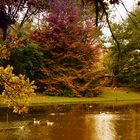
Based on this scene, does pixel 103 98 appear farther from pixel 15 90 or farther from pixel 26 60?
pixel 15 90

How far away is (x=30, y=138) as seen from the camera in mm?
19594

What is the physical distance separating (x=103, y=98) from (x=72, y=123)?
1653 centimetres

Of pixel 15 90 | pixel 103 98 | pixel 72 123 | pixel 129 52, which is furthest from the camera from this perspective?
pixel 129 52

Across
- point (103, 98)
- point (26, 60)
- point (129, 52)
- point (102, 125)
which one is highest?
point (129, 52)

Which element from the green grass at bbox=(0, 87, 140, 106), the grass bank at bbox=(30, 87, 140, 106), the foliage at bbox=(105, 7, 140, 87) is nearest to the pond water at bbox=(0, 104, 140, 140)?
the green grass at bbox=(0, 87, 140, 106)

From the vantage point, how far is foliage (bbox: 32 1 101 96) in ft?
136

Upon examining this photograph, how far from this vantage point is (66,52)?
42.3 metres

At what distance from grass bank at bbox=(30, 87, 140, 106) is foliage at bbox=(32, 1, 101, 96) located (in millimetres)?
1486

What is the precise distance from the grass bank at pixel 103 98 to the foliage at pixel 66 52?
4.88 feet

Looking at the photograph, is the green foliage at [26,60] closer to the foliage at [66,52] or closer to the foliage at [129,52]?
the foliage at [66,52]

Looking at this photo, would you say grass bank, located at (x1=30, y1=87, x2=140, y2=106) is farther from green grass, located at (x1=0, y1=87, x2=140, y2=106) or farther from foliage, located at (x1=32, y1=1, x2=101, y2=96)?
foliage, located at (x1=32, y1=1, x2=101, y2=96)

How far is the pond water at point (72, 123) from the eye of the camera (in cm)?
2069

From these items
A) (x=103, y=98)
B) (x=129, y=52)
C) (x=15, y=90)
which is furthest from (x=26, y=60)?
(x=15, y=90)

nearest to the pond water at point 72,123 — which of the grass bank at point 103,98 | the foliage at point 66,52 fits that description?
the grass bank at point 103,98
